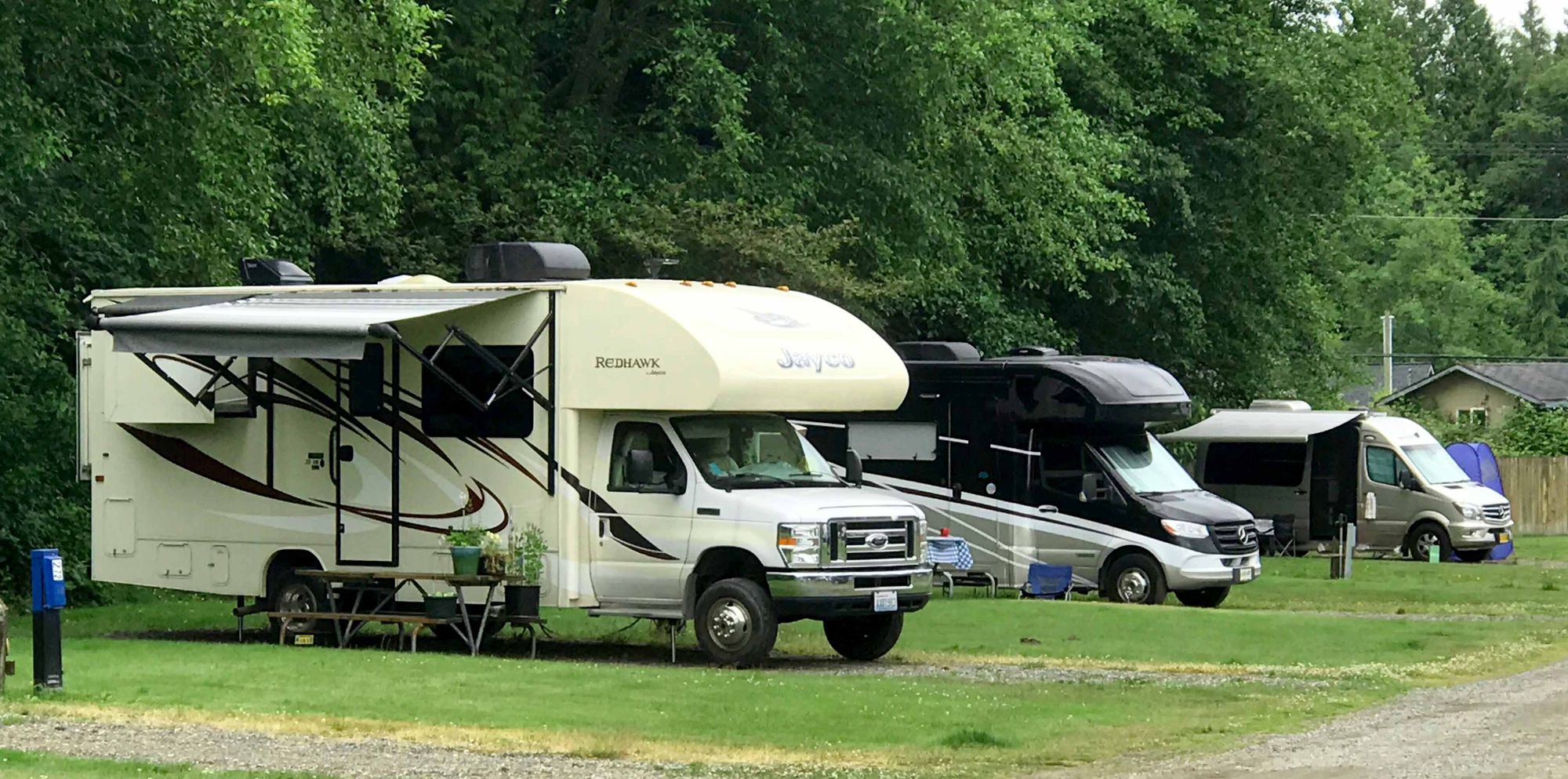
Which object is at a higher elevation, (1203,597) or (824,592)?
(824,592)

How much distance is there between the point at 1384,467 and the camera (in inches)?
1409

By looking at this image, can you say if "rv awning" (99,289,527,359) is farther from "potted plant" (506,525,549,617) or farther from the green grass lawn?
the green grass lawn

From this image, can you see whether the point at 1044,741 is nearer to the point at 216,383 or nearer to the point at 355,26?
the point at 216,383

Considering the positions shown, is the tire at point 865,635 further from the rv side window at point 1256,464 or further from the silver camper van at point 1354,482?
the rv side window at point 1256,464

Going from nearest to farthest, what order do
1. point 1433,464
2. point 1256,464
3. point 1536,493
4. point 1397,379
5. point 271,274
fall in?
point 271,274
point 1433,464
point 1256,464
point 1536,493
point 1397,379

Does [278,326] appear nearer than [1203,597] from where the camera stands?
Yes

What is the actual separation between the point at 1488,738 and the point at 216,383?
455 inches

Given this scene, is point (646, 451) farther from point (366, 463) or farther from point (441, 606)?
point (366, 463)

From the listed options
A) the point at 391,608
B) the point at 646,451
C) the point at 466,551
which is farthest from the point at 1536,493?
the point at 466,551

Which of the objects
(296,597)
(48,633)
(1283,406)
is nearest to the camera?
(48,633)

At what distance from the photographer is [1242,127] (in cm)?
4266

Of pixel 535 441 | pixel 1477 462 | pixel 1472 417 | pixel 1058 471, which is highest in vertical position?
pixel 1472 417

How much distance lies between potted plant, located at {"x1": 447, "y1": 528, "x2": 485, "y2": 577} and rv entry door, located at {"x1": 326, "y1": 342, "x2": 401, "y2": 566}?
0.84 meters

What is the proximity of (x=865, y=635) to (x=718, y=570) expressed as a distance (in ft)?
5.29
